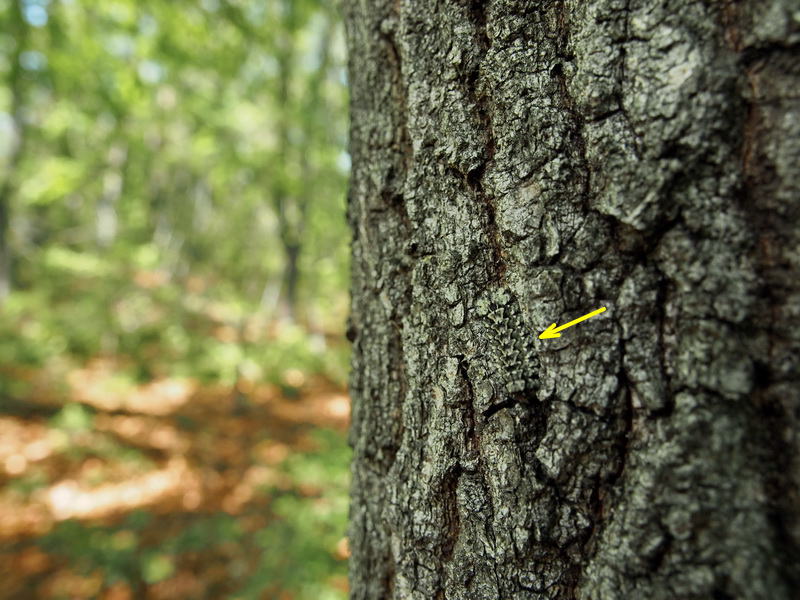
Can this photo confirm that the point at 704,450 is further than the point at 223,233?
No

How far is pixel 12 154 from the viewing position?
1026 centimetres

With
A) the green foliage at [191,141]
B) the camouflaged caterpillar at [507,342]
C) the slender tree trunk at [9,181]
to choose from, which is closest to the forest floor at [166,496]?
the green foliage at [191,141]

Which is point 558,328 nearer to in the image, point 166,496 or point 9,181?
point 166,496

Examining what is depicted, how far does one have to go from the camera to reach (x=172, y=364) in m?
8.76

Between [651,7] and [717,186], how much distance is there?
0.31 meters

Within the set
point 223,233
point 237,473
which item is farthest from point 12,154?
point 223,233

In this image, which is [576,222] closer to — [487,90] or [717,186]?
[717,186]

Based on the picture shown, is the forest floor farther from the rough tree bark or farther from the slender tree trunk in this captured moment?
the slender tree trunk

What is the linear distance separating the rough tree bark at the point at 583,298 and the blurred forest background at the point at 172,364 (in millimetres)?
1678

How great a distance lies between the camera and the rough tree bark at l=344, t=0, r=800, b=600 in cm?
62

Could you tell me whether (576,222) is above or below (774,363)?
above

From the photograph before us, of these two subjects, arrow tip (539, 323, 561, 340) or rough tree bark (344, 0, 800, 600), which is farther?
arrow tip (539, 323, 561, 340)

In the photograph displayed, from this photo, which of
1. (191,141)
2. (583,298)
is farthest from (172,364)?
(583,298)

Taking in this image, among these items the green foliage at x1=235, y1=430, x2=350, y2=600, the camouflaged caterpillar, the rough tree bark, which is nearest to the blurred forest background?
the green foliage at x1=235, y1=430, x2=350, y2=600
